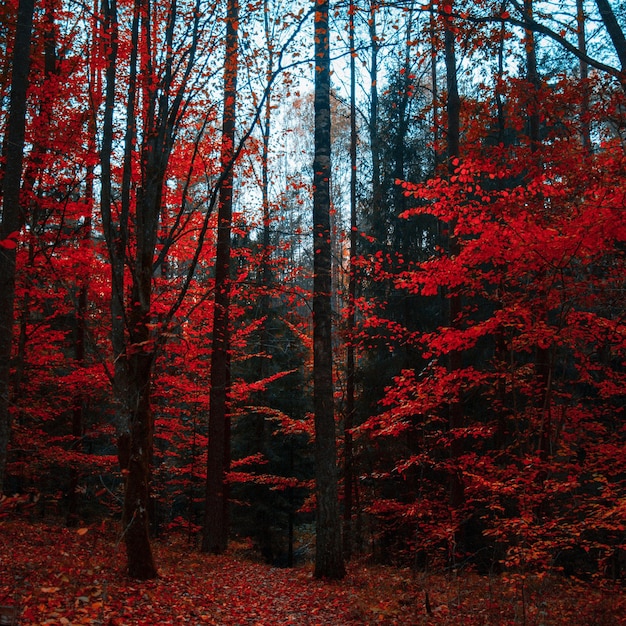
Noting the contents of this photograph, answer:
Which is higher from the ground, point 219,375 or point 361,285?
point 361,285

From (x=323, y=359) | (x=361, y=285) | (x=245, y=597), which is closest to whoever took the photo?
(x=245, y=597)

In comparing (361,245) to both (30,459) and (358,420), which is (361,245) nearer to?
(358,420)

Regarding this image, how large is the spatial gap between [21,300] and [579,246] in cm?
1146

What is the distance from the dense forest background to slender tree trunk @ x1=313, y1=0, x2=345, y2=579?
0.34 feet

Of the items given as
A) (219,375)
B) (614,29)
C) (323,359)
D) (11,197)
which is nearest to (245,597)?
A: (323,359)

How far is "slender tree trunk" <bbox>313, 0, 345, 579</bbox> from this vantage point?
866 cm

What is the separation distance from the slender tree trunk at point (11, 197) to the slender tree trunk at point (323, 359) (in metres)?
4.37

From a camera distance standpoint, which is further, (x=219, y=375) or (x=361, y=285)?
(x=361, y=285)

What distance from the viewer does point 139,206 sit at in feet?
23.9

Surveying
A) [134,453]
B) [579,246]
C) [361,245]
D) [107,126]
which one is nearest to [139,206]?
[107,126]

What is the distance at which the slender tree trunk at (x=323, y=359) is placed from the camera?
8664 mm

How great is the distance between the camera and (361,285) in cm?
1497

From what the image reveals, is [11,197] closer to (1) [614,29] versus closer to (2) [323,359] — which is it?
(2) [323,359]

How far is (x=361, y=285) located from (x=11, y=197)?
9690 millimetres
